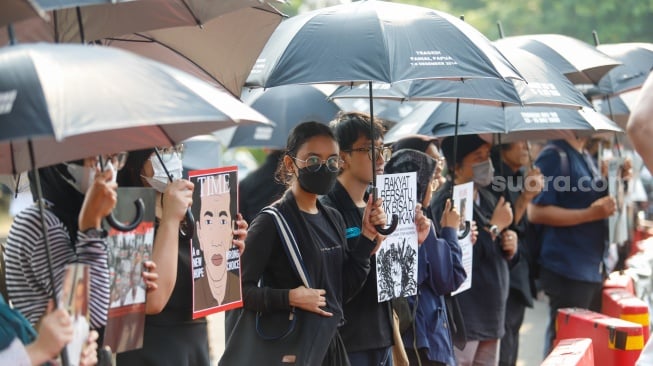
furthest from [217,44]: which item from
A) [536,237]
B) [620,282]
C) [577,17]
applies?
[577,17]

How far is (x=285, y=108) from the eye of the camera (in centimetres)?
916

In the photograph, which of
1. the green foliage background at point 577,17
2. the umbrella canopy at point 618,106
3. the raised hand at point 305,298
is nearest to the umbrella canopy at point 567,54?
the umbrella canopy at point 618,106

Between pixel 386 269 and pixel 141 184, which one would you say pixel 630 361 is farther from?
pixel 141 184

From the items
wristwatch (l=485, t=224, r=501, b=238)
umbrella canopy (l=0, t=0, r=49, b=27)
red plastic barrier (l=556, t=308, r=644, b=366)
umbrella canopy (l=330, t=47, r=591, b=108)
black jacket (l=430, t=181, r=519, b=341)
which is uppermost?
umbrella canopy (l=0, t=0, r=49, b=27)

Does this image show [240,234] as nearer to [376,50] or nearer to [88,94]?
[376,50]

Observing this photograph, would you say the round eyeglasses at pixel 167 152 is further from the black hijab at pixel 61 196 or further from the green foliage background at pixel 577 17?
the green foliage background at pixel 577 17

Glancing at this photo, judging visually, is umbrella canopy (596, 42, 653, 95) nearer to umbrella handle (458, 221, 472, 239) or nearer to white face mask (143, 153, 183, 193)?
umbrella handle (458, 221, 472, 239)

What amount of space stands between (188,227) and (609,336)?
11.8 ft

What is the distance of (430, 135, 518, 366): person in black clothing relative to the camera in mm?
6734

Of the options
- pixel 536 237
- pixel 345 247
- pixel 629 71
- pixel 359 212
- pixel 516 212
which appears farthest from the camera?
pixel 629 71

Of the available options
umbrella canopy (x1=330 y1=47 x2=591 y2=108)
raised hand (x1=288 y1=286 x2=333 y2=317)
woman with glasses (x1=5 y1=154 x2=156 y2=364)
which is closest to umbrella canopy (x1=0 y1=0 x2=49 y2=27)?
woman with glasses (x1=5 y1=154 x2=156 y2=364)

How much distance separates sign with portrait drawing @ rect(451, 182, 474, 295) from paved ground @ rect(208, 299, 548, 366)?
11.7ft

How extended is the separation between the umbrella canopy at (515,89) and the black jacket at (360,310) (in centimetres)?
100

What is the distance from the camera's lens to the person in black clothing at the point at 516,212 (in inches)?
296
